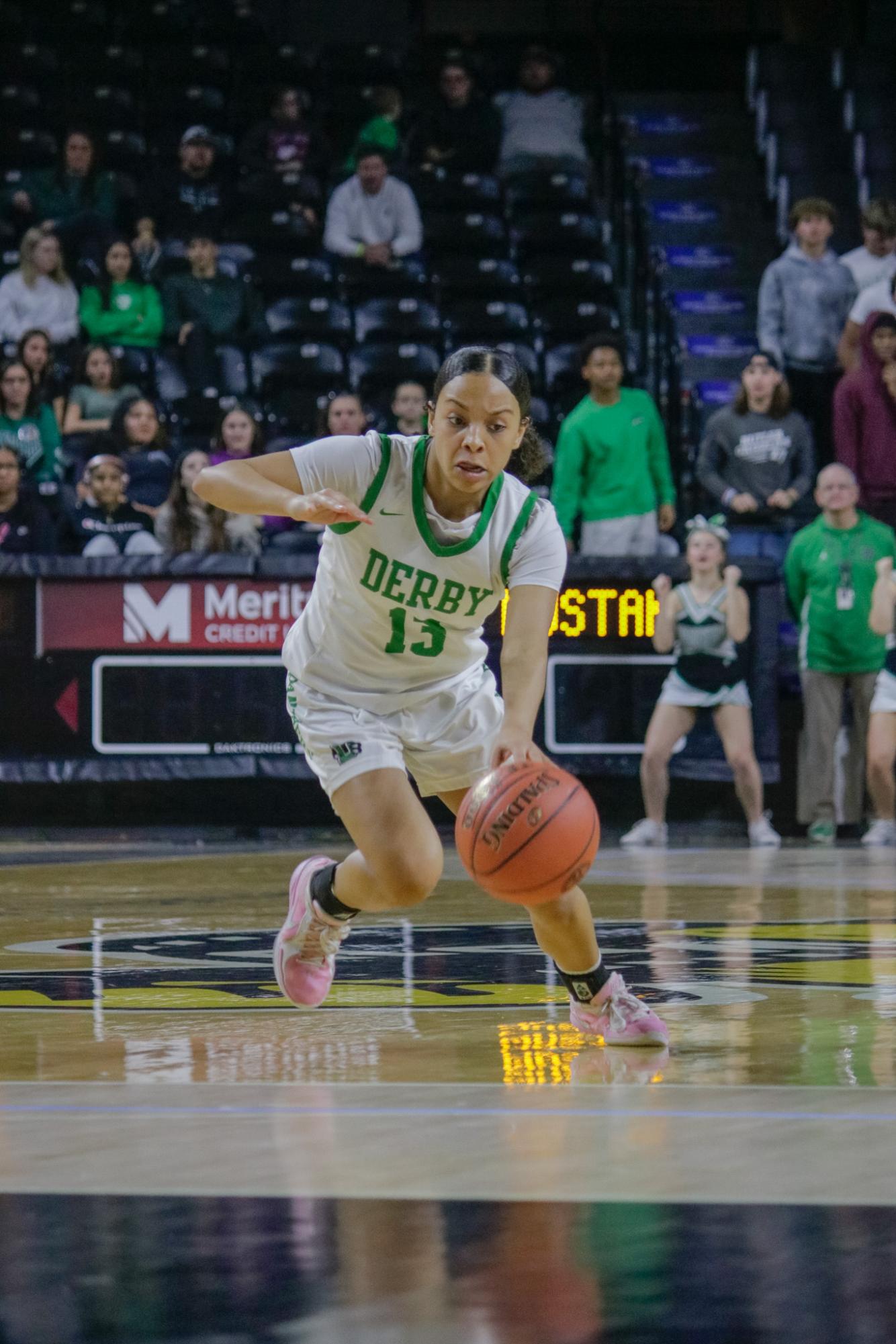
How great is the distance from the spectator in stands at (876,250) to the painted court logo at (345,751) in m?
9.83

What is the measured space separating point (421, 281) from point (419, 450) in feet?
38.2

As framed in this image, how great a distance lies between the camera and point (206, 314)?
15.2 meters

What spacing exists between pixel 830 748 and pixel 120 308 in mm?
6077

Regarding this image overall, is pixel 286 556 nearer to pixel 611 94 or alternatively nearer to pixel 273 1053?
pixel 273 1053

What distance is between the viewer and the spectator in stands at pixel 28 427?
1323 cm

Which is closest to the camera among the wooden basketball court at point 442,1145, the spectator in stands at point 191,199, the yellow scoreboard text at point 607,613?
the wooden basketball court at point 442,1145

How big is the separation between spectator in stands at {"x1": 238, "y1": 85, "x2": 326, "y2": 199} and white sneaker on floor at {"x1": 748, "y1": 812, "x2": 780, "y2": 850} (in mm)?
7414

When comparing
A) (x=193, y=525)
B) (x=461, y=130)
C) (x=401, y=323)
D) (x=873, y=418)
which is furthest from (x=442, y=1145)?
(x=461, y=130)

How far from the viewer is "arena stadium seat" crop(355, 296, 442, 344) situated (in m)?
15.9

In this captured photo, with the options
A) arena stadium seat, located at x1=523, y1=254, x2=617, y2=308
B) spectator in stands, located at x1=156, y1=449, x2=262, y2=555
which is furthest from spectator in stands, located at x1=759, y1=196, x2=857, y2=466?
spectator in stands, located at x1=156, y1=449, x2=262, y2=555

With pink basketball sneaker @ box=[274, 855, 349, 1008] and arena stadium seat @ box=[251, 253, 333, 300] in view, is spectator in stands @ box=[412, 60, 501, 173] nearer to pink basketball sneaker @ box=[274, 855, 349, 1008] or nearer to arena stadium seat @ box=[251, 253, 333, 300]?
arena stadium seat @ box=[251, 253, 333, 300]

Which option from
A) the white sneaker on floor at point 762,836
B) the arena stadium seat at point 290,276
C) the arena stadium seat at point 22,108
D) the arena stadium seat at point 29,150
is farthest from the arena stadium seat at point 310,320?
the white sneaker on floor at point 762,836

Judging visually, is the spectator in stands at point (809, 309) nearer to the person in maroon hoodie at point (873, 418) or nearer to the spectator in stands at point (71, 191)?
the person in maroon hoodie at point (873, 418)

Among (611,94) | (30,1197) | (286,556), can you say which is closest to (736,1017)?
(30,1197)
